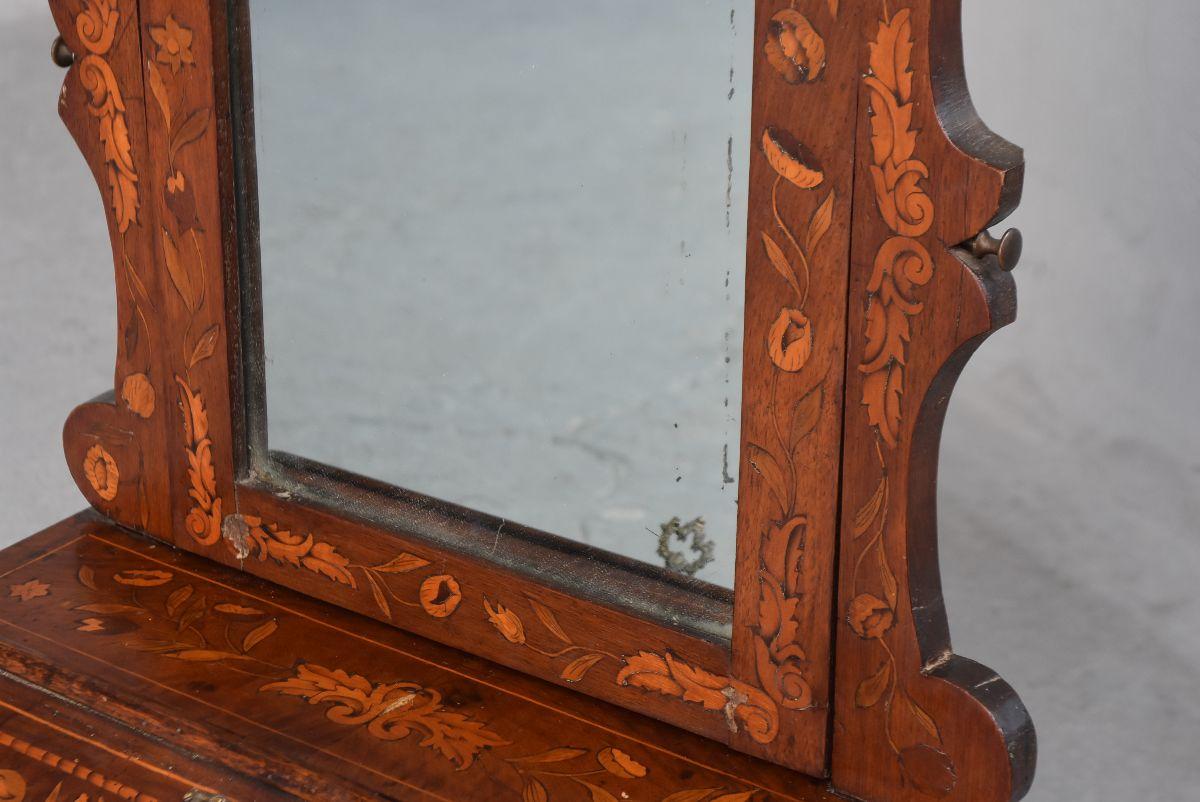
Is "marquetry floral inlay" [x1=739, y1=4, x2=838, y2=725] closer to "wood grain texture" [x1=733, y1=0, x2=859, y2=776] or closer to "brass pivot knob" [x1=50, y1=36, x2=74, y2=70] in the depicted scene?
"wood grain texture" [x1=733, y1=0, x2=859, y2=776]

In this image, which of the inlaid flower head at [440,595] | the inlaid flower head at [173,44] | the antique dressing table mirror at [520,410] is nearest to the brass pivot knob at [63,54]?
the antique dressing table mirror at [520,410]

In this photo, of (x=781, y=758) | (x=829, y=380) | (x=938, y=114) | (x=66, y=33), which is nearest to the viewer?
(x=938, y=114)

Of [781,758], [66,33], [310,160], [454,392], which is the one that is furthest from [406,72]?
[781,758]

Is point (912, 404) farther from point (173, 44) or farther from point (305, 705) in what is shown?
point (173, 44)

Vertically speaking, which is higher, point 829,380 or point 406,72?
point 406,72

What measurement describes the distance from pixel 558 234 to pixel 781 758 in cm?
41

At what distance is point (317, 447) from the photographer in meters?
1.45

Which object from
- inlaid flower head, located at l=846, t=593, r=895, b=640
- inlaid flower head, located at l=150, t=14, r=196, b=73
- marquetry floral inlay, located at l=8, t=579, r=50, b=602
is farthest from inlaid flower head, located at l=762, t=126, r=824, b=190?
marquetry floral inlay, located at l=8, t=579, r=50, b=602

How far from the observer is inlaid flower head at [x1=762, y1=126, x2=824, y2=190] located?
1086 millimetres

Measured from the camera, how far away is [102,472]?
5.19 ft

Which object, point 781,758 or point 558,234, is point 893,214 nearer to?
point 558,234

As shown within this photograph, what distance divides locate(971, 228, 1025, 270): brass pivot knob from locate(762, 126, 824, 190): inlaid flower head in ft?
0.36

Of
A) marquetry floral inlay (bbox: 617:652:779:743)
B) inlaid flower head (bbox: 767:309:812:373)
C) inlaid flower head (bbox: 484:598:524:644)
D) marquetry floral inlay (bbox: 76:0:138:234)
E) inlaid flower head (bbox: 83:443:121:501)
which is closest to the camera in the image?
inlaid flower head (bbox: 767:309:812:373)

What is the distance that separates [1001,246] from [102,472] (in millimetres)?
897
